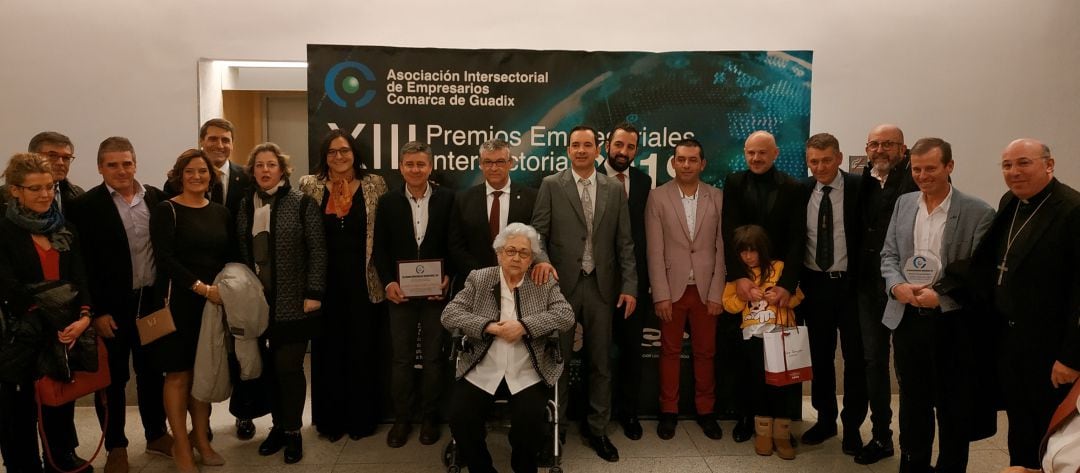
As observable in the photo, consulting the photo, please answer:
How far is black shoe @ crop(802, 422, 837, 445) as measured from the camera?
3.97 m

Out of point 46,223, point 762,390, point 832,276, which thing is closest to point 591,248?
point 762,390

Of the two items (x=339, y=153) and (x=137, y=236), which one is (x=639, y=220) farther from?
(x=137, y=236)

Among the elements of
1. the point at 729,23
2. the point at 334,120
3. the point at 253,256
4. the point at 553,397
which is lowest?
the point at 553,397

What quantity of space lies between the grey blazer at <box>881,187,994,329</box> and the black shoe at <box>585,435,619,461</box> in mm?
1604

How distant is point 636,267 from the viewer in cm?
387

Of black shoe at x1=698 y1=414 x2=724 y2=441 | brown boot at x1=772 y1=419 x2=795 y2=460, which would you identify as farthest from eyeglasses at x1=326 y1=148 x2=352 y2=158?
brown boot at x1=772 y1=419 x2=795 y2=460

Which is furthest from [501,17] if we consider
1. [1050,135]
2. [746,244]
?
[1050,135]

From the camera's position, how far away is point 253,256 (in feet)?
11.8

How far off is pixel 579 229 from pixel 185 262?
6.74 ft

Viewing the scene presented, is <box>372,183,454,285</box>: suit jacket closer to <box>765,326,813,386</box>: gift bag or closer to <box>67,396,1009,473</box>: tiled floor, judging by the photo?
<box>67,396,1009,473</box>: tiled floor

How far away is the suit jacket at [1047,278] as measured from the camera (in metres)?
2.77

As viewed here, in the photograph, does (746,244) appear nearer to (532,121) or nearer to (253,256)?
(532,121)

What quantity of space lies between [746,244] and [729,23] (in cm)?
242

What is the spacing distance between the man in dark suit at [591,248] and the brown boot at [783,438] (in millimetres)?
918
